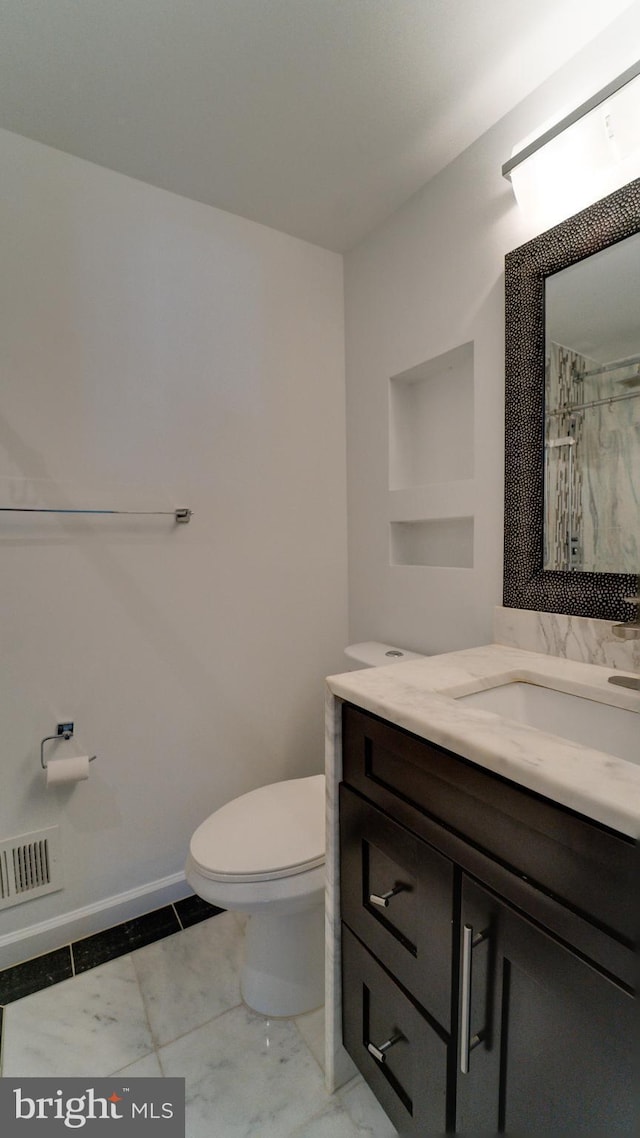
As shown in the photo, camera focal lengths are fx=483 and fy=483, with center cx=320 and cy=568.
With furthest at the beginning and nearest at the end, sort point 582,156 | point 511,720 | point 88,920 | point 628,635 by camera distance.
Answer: point 88,920, point 582,156, point 628,635, point 511,720

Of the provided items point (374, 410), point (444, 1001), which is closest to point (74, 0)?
point (374, 410)

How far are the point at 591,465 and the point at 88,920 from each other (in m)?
1.90

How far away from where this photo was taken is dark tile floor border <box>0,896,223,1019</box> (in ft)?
4.31

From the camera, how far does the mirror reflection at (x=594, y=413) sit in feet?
3.33

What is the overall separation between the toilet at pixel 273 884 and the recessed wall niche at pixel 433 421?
1090 mm

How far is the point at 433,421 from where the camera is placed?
1.64 m

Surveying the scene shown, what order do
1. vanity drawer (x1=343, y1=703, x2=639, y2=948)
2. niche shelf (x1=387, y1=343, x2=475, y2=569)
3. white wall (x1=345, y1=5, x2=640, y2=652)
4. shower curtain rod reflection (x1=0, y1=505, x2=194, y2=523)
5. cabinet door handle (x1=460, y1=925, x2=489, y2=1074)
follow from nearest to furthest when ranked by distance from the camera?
vanity drawer (x1=343, y1=703, x2=639, y2=948) → cabinet door handle (x1=460, y1=925, x2=489, y2=1074) → white wall (x1=345, y1=5, x2=640, y2=652) → shower curtain rod reflection (x1=0, y1=505, x2=194, y2=523) → niche shelf (x1=387, y1=343, x2=475, y2=569)

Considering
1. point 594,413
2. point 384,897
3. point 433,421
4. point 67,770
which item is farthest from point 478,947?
point 433,421

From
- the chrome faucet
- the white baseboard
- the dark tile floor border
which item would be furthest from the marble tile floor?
the chrome faucet

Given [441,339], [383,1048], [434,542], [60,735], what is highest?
[441,339]

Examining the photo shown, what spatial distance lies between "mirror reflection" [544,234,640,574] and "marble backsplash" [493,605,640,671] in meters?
0.13

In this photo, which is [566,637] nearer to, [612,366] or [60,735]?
[612,366]

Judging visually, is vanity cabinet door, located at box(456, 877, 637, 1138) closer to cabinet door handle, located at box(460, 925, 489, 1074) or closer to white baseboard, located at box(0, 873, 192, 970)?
cabinet door handle, located at box(460, 925, 489, 1074)

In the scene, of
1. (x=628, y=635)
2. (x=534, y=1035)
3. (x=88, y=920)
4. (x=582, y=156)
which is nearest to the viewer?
(x=534, y=1035)
